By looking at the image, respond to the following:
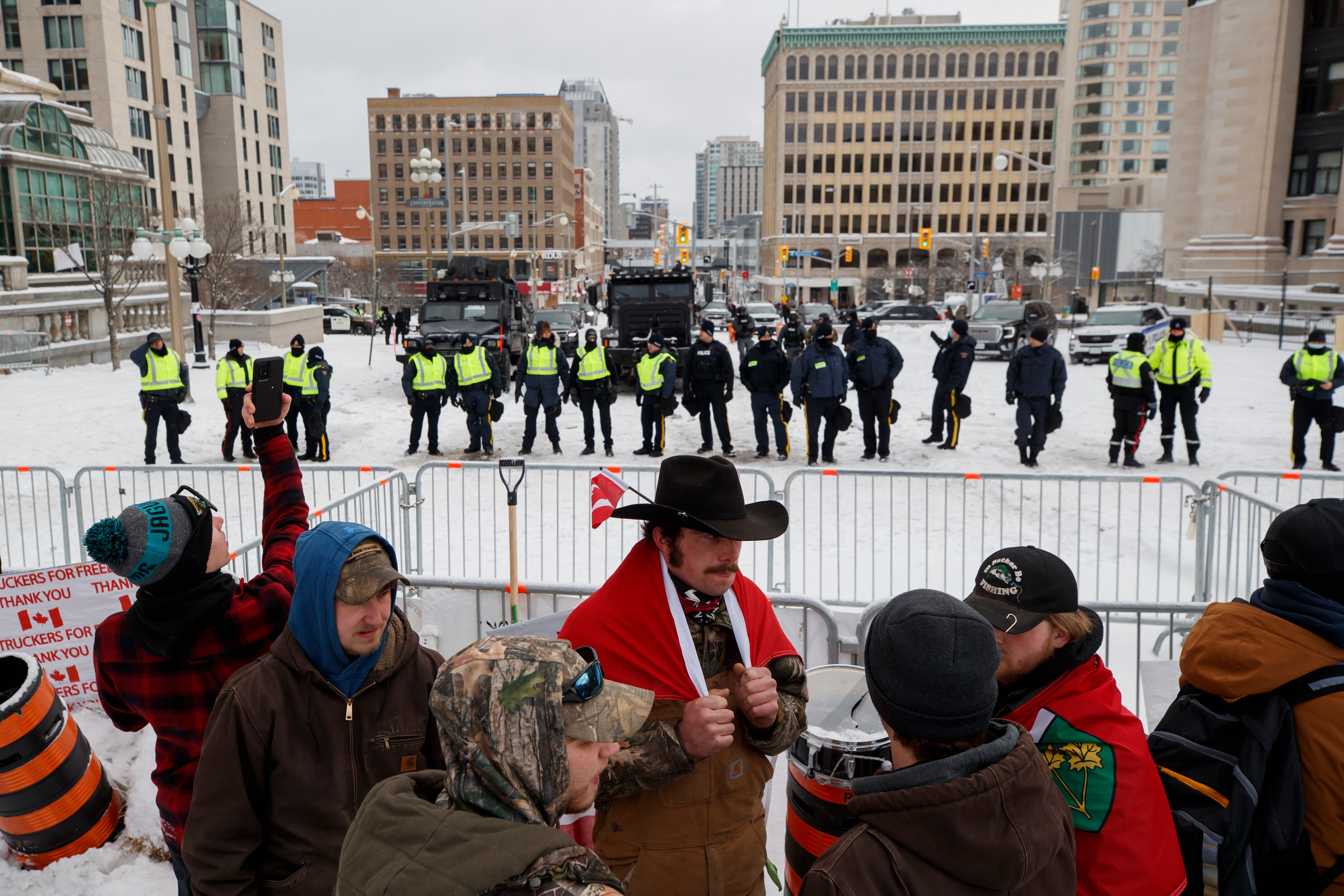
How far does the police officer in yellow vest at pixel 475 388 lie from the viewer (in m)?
13.6

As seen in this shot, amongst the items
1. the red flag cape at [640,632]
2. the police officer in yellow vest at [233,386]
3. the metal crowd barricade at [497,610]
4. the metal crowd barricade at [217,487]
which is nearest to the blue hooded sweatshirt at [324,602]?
the red flag cape at [640,632]

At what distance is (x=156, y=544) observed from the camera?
2666mm

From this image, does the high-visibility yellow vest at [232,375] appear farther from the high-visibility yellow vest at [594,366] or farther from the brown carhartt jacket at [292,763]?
the brown carhartt jacket at [292,763]

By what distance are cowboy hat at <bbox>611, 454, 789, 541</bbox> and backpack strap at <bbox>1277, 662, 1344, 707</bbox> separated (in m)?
1.43

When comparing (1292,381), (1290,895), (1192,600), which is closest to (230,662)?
(1290,895)

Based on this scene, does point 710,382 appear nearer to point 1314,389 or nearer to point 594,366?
point 594,366

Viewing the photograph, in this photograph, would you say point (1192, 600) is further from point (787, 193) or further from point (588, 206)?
point (588, 206)

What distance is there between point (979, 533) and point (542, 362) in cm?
733

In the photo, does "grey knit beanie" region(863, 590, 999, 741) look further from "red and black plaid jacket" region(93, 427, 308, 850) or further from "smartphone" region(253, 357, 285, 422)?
"smartphone" region(253, 357, 285, 422)

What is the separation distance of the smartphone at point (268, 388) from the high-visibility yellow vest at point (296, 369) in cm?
1001

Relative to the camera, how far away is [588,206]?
458ft

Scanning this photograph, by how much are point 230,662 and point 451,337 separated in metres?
17.7

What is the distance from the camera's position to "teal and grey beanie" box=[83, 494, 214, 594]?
8.56ft

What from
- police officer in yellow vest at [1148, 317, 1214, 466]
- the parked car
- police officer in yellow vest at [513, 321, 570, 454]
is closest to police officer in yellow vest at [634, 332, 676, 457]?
police officer in yellow vest at [513, 321, 570, 454]
